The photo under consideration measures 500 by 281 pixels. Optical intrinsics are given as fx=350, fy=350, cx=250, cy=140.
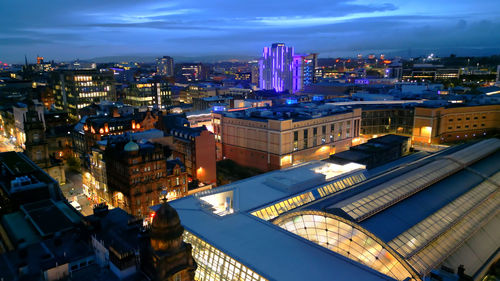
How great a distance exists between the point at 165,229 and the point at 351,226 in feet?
66.6

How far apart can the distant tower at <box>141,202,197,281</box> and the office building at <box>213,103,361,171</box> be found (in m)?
62.1

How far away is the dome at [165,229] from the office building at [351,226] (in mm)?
9340

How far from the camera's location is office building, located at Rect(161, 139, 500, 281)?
34.9 metres

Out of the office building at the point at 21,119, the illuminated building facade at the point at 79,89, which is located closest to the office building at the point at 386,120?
the office building at the point at 21,119

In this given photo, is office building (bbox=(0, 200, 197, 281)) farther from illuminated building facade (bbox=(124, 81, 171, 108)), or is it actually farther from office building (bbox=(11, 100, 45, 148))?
illuminated building facade (bbox=(124, 81, 171, 108))

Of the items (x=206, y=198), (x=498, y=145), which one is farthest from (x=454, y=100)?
(x=206, y=198)

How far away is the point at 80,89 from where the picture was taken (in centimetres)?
16150

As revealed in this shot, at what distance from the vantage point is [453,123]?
117625 mm

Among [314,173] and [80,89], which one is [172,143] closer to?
[314,173]

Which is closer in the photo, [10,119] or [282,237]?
[282,237]

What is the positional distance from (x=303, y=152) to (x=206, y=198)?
4732 cm

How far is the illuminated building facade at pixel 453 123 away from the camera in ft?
375

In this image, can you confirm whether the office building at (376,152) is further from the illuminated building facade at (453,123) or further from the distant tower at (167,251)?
the distant tower at (167,251)

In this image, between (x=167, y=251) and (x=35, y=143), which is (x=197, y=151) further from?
(x=167, y=251)
